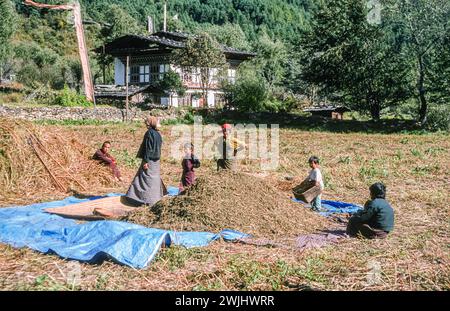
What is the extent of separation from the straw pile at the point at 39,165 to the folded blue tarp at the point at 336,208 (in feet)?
14.6

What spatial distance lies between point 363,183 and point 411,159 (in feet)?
14.6

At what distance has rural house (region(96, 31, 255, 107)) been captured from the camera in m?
33.8

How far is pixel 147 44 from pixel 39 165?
2783 centimetres

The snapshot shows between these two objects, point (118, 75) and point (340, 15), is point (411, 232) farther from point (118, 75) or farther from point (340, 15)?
point (118, 75)

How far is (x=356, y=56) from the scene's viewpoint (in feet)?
88.6

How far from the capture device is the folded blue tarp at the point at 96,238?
4886 millimetres

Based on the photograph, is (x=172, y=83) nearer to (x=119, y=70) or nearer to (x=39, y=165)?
(x=119, y=70)

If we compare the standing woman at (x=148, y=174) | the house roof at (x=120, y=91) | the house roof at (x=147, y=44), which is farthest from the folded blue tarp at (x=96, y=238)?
the house roof at (x=147, y=44)

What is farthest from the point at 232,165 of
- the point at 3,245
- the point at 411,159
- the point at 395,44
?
the point at 395,44

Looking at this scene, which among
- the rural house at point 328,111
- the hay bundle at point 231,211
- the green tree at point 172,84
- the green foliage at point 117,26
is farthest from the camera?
the green foliage at point 117,26

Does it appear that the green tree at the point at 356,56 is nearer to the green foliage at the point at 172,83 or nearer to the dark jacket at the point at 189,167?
the green foliage at the point at 172,83

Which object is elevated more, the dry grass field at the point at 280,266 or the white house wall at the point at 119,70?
the white house wall at the point at 119,70

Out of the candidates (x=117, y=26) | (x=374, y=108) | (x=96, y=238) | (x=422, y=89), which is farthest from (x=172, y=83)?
(x=96, y=238)

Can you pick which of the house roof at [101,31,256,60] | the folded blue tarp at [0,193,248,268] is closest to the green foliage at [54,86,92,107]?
the house roof at [101,31,256,60]
